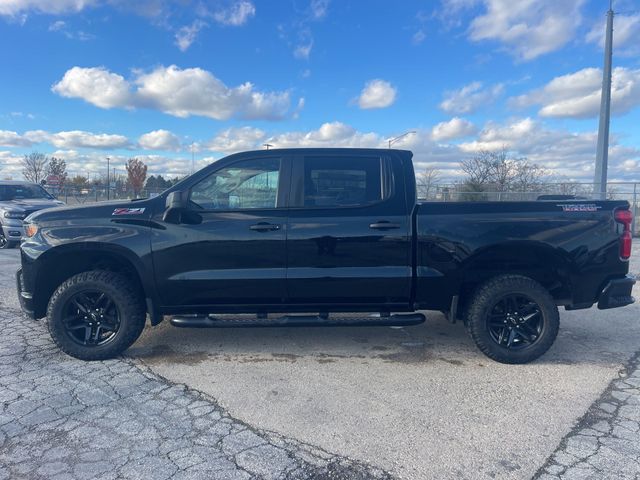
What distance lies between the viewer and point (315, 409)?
11.5 feet

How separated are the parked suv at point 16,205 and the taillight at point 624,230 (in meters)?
11.5

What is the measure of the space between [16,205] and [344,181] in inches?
416

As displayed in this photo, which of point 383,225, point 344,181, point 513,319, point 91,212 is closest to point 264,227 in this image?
point 344,181

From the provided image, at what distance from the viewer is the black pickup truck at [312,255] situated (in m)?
4.29

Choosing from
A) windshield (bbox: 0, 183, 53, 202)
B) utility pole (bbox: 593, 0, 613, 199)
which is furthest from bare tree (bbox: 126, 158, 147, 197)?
utility pole (bbox: 593, 0, 613, 199)

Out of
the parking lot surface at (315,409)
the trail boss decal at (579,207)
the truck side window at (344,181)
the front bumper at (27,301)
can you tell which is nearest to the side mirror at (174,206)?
the truck side window at (344,181)

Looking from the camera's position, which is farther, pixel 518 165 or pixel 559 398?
pixel 518 165

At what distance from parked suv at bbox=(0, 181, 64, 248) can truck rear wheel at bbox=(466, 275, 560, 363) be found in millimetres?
10453

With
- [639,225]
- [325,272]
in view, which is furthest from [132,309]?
[639,225]

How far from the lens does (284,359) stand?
4.51 m

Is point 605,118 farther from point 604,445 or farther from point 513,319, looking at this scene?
point 604,445

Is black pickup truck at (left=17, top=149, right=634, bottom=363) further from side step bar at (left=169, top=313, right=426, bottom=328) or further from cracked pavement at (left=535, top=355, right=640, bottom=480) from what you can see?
cracked pavement at (left=535, top=355, right=640, bottom=480)

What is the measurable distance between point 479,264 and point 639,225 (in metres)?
17.4

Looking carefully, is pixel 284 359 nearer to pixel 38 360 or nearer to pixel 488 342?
pixel 488 342
